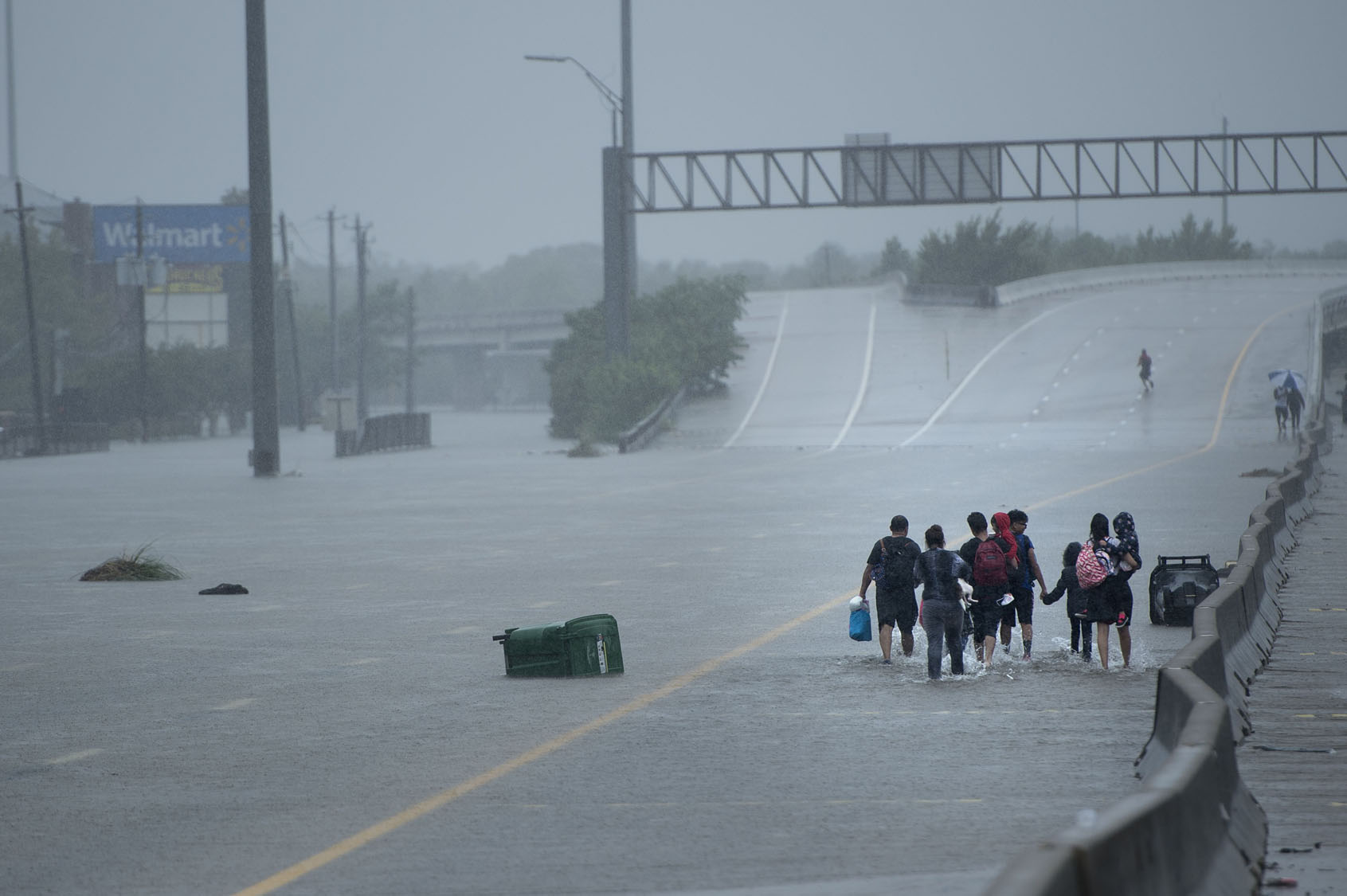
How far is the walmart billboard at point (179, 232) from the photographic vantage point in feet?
326

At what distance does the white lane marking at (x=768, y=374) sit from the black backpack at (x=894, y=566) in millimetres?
42484

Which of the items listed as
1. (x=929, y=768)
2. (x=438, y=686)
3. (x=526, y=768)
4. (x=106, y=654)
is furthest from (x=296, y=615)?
(x=929, y=768)

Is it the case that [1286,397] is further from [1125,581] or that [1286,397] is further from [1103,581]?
[1103,581]

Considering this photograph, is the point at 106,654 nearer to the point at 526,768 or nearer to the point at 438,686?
the point at 438,686

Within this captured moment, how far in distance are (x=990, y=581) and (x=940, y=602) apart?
0.70 meters

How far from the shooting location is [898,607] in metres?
13.0

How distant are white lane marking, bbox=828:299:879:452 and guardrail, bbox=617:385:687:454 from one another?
6457 millimetres

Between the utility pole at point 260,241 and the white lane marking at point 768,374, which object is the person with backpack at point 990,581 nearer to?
the utility pole at point 260,241

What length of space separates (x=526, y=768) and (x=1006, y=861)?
3.07m

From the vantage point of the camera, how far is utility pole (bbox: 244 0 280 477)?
142 feet

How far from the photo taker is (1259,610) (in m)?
13.6

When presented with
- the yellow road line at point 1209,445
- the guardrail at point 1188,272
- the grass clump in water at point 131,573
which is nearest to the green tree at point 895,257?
the guardrail at point 1188,272

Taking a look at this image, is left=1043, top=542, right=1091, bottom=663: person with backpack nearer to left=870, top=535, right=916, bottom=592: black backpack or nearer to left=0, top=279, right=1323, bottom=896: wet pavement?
left=0, top=279, right=1323, bottom=896: wet pavement

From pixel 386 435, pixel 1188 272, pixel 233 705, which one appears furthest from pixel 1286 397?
pixel 1188 272
